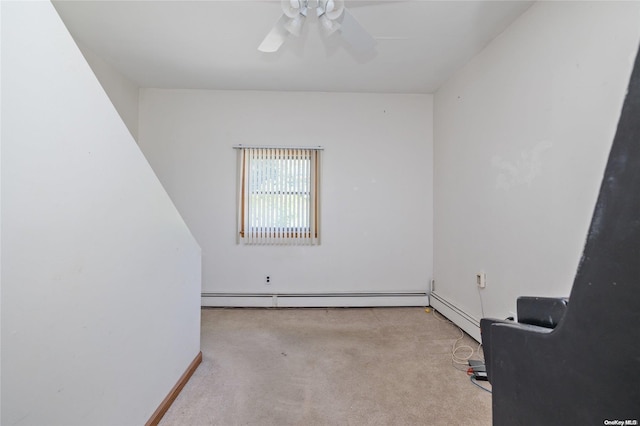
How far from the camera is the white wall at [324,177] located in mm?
3307

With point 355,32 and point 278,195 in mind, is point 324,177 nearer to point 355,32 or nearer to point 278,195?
point 278,195

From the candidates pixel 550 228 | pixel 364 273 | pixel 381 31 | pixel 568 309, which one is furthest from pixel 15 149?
pixel 364 273

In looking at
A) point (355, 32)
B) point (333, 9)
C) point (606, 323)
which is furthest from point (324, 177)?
point (606, 323)

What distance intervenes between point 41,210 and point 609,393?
1280 mm

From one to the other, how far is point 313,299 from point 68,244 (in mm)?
2680

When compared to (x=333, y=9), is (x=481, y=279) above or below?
below

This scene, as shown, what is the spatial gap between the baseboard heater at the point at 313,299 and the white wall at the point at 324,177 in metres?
0.07

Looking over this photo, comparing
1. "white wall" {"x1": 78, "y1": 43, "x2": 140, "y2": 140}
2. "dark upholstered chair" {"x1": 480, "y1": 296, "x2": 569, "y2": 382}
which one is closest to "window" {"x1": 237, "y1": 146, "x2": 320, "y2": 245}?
"white wall" {"x1": 78, "y1": 43, "x2": 140, "y2": 140}

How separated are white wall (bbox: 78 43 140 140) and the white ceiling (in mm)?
79

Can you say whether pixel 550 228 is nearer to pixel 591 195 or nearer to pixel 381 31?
pixel 591 195

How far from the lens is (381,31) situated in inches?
86.0

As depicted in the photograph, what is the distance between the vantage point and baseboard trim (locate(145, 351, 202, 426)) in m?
1.45

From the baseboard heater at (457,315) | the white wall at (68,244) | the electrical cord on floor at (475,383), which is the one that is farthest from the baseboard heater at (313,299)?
the white wall at (68,244)

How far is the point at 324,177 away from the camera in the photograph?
11.0ft
